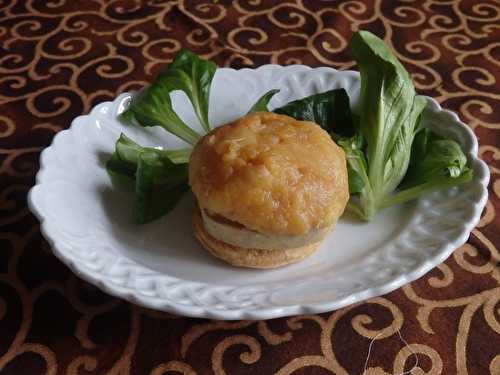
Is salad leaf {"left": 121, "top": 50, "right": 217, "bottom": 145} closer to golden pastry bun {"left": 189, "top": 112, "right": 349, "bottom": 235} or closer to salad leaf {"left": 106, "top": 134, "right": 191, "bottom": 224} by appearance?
salad leaf {"left": 106, "top": 134, "right": 191, "bottom": 224}

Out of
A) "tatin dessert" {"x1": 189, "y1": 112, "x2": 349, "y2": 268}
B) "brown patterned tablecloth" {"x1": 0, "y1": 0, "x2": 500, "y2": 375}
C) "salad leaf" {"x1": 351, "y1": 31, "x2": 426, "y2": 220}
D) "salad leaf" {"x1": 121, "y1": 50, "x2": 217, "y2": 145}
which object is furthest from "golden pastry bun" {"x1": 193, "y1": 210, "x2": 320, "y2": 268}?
"salad leaf" {"x1": 121, "y1": 50, "x2": 217, "y2": 145}

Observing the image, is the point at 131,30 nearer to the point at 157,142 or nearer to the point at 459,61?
the point at 157,142

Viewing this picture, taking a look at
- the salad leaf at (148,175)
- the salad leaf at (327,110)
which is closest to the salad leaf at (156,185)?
the salad leaf at (148,175)

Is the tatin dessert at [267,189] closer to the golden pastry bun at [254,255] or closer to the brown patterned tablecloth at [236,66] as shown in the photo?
the golden pastry bun at [254,255]

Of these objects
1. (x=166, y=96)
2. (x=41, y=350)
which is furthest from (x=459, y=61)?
(x=41, y=350)

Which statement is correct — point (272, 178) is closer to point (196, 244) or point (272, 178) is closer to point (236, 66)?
point (196, 244)

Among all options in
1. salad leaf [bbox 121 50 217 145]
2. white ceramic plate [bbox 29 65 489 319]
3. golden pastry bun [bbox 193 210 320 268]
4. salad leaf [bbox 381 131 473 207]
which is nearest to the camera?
white ceramic plate [bbox 29 65 489 319]
